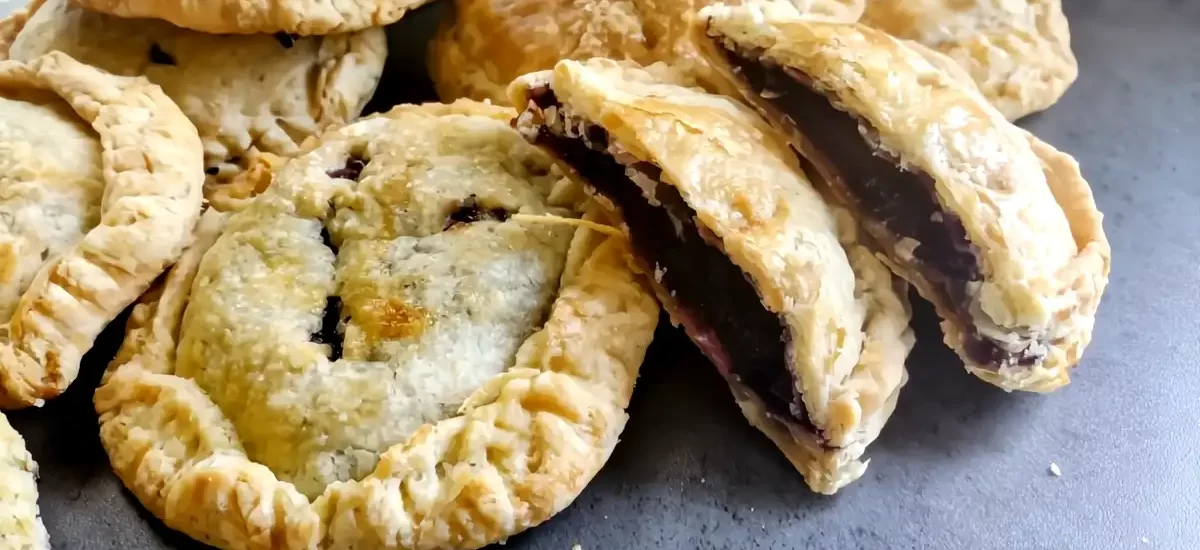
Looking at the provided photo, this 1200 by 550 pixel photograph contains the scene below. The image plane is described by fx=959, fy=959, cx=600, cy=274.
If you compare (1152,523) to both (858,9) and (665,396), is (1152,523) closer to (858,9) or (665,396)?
(665,396)

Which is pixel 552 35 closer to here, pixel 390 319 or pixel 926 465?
pixel 390 319

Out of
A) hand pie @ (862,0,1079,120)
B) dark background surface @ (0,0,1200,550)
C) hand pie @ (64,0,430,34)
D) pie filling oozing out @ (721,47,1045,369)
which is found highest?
hand pie @ (64,0,430,34)

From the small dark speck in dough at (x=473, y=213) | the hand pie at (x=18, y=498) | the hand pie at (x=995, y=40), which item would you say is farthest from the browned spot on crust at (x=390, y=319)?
the hand pie at (x=995, y=40)

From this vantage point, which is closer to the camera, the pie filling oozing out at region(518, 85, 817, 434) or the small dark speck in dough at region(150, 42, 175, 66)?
the pie filling oozing out at region(518, 85, 817, 434)

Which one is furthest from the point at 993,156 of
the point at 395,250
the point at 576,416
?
the point at 395,250

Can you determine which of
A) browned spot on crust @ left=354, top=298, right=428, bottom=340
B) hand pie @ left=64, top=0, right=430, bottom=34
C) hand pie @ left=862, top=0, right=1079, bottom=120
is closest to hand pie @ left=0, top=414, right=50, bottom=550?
browned spot on crust @ left=354, top=298, right=428, bottom=340

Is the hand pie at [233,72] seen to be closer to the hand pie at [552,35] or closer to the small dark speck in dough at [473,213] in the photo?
the hand pie at [552,35]

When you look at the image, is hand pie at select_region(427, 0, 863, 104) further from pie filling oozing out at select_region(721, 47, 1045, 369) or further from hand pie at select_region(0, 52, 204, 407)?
hand pie at select_region(0, 52, 204, 407)
